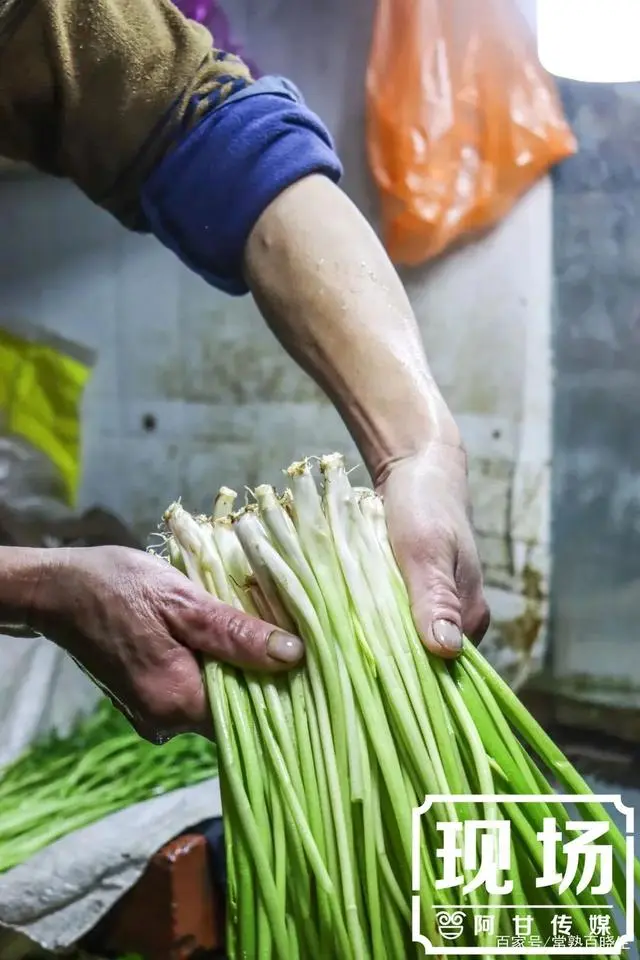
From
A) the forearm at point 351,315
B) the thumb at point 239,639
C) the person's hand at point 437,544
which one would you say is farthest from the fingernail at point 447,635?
the forearm at point 351,315

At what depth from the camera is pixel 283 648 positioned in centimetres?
70

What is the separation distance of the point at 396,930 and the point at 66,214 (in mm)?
869

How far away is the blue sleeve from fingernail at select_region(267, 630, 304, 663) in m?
0.49

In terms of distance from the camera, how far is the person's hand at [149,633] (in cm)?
72

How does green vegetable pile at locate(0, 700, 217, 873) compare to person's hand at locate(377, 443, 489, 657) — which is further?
green vegetable pile at locate(0, 700, 217, 873)

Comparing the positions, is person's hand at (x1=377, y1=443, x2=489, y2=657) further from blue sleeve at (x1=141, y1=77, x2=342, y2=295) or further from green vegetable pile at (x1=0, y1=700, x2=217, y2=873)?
green vegetable pile at (x1=0, y1=700, x2=217, y2=873)

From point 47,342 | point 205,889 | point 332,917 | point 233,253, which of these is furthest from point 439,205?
point 205,889

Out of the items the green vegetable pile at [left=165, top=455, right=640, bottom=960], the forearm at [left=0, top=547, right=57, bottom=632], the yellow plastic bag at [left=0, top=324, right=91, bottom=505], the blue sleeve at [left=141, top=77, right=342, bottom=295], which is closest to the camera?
the green vegetable pile at [left=165, top=455, right=640, bottom=960]

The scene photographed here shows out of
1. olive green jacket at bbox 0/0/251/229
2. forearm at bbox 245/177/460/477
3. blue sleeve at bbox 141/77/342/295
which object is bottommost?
forearm at bbox 245/177/460/477

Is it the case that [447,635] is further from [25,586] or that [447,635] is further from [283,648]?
[25,586]

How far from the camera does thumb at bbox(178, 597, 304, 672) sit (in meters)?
0.71

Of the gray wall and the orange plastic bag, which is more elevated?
the orange plastic bag

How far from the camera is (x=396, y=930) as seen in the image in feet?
2.14

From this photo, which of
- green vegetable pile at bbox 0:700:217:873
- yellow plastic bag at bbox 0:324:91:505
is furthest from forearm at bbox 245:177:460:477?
green vegetable pile at bbox 0:700:217:873
